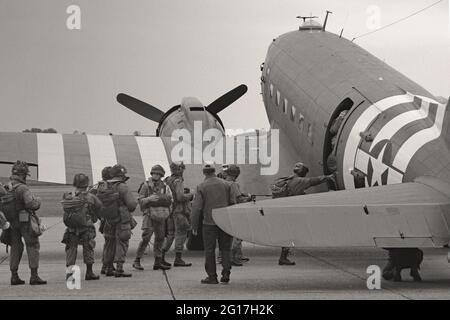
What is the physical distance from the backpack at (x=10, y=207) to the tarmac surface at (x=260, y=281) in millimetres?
983

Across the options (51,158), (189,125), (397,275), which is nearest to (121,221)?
(397,275)

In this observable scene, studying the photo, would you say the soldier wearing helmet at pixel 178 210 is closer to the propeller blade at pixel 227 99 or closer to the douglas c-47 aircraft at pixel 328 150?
the douglas c-47 aircraft at pixel 328 150

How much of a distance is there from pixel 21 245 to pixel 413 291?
18.5 ft

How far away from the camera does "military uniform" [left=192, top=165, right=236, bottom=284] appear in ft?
46.3

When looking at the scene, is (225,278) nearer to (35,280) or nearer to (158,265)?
(158,265)

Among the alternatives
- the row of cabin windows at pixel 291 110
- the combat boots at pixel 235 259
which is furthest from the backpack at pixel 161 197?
the row of cabin windows at pixel 291 110

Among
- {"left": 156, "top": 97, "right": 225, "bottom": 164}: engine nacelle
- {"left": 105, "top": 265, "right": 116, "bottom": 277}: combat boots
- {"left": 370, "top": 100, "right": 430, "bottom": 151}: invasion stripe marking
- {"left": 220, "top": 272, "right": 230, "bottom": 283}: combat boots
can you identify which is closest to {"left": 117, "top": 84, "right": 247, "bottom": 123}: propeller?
{"left": 156, "top": 97, "right": 225, "bottom": 164}: engine nacelle

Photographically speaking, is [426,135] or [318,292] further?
[426,135]

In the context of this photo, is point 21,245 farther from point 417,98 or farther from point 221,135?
point 221,135

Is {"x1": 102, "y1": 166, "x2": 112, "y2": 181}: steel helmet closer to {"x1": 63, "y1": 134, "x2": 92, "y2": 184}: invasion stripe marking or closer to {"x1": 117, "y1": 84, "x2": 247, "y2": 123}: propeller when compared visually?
{"x1": 63, "y1": 134, "x2": 92, "y2": 184}: invasion stripe marking

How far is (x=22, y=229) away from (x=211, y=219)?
2729 millimetres

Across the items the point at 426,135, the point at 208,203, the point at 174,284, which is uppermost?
the point at 426,135
